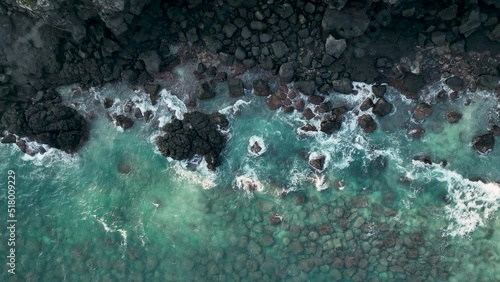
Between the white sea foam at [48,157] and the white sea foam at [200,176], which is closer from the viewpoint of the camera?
the white sea foam at [200,176]

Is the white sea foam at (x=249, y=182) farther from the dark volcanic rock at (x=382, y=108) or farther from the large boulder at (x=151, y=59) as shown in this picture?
the large boulder at (x=151, y=59)

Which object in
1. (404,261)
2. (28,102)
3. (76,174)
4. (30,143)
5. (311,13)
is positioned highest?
(311,13)

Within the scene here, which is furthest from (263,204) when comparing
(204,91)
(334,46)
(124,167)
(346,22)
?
(346,22)

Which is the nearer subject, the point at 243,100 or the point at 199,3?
the point at 199,3

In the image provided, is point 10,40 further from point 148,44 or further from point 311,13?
point 311,13

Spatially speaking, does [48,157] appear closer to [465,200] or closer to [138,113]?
[138,113]

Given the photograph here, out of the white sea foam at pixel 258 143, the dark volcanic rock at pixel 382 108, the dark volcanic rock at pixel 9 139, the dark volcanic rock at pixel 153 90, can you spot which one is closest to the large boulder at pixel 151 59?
the dark volcanic rock at pixel 153 90

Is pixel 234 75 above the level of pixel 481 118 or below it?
above

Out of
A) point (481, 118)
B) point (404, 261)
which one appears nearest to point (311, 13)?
point (481, 118)
